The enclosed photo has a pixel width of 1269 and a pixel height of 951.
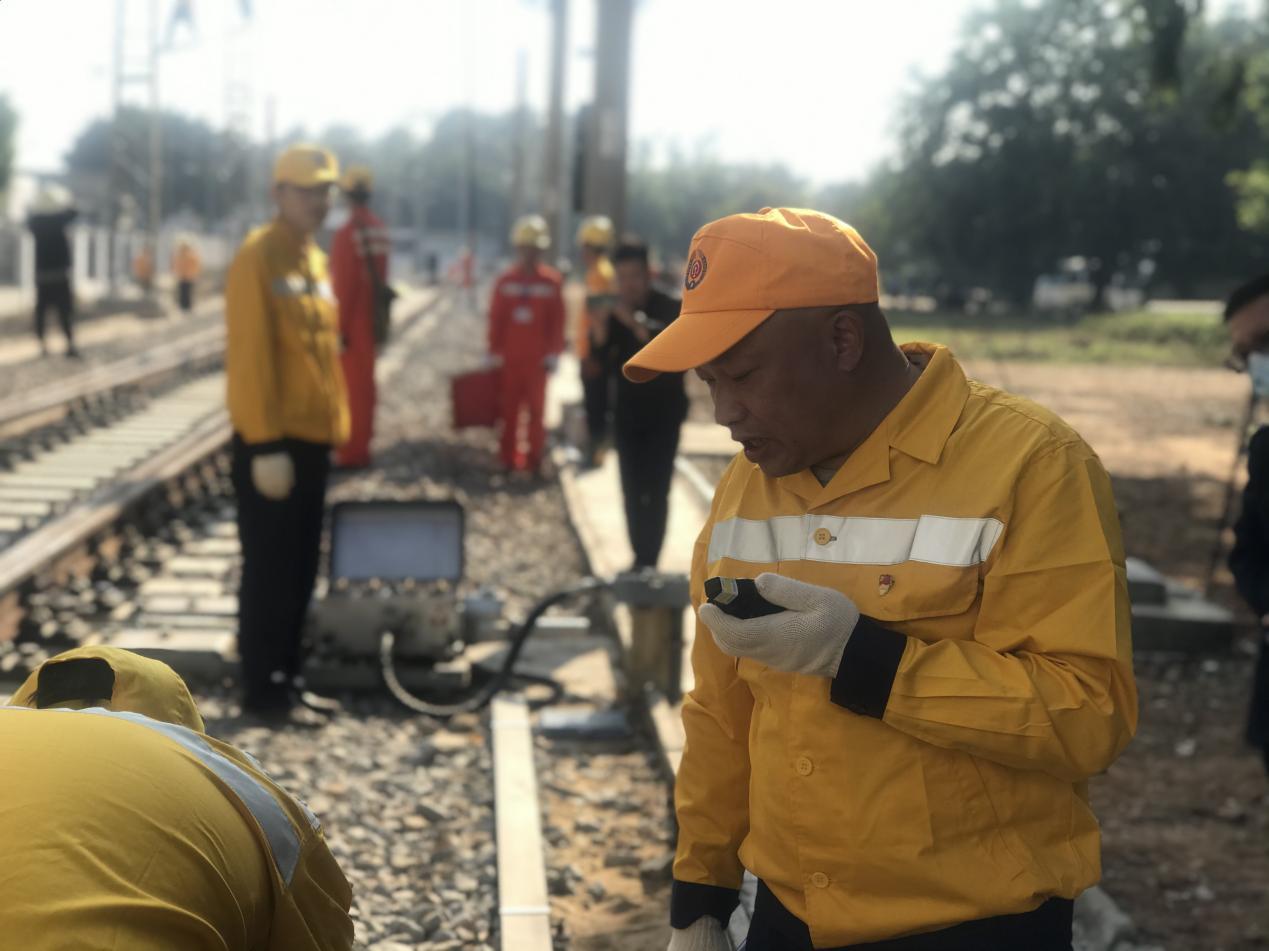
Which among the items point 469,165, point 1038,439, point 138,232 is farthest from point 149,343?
point 138,232

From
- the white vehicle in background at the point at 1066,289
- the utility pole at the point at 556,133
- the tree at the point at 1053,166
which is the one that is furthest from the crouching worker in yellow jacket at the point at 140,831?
the tree at the point at 1053,166

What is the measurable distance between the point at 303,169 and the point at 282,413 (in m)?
0.98

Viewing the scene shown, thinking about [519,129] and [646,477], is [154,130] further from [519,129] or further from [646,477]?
[646,477]

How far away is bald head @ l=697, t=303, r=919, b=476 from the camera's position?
2.12 m

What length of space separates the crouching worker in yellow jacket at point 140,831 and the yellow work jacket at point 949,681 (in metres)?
0.73

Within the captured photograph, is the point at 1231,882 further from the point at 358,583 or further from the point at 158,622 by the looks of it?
the point at 158,622

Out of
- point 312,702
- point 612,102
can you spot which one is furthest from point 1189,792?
point 612,102

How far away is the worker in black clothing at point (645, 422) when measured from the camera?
7617 mm

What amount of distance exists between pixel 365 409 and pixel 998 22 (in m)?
64.9

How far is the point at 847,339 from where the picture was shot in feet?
7.04

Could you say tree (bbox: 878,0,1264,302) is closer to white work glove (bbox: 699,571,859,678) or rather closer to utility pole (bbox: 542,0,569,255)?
utility pole (bbox: 542,0,569,255)

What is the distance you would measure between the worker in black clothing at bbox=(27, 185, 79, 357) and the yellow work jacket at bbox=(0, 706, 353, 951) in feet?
62.5

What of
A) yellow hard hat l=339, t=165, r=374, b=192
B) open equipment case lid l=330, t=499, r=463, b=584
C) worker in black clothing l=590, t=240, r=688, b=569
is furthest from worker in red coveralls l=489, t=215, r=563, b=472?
open equipment case lid l=330, t=499, r=463, b=584

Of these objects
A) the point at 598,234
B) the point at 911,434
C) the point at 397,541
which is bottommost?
the point at 397,541
